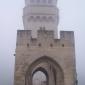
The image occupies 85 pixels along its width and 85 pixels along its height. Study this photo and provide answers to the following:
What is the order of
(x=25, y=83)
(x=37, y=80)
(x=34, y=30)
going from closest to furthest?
1. (x=25, y=83)
2. (x=34, y=30)
3. (x=37, y=80)

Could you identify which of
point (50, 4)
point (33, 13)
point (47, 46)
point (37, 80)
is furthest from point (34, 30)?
point (47, 46)

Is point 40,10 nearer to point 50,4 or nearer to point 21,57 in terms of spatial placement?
point 50,4

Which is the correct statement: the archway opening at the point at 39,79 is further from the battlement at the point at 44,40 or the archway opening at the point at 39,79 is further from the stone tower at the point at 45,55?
the battlement at the point at 44,40

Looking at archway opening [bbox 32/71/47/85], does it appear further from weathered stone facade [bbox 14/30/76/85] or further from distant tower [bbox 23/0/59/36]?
weathered stone facade [bbox 14/30/76/85]

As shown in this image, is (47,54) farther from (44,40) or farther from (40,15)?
(40,15)

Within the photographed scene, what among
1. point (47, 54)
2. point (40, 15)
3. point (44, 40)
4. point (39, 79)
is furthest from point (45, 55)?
point (39, 79)

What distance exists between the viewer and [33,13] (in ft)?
92.8

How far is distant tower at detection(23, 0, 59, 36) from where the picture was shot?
1096 inches

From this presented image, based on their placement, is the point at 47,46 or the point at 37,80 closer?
the point at 47,46

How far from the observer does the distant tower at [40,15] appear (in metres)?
27.8

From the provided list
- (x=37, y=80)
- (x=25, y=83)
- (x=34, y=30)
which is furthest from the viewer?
(x=37, y=80)

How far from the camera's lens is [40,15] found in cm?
2822

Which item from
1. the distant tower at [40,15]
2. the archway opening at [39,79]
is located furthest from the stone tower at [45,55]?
the archway opening at [39,79]

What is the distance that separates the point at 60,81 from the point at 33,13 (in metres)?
11.5
